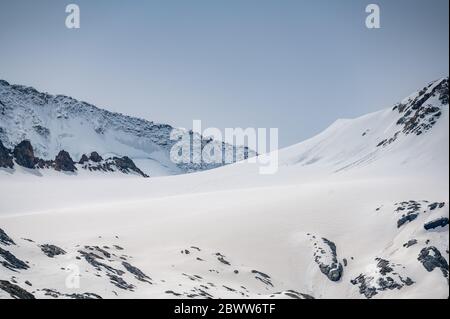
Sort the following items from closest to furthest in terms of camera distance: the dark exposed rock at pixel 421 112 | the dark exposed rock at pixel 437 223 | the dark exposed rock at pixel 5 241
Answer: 1. the dark exposed rock at pixel 5 241
2. the dark exposed rock at pixel 437 223
3. the dark exposed rock at pixel 421 112

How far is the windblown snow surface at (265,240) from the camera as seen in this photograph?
4734 centimetres

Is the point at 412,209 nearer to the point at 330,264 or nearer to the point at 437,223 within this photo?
the point at 437,223

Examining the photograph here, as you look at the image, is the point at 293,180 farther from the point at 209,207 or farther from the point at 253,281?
the point at 253,281

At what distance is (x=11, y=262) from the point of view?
43406mm

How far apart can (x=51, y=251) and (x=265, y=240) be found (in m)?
27.5

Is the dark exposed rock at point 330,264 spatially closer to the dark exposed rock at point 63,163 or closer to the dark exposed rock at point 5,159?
the dark exposed rock at point 5,159

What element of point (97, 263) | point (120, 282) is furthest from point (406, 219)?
point (97, 263)

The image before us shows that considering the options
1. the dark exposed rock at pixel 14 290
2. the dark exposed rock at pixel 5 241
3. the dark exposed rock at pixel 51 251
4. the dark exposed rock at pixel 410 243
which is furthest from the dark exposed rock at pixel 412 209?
the dark exposed rock at pixel 14 290

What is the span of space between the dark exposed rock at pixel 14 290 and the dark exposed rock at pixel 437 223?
→ 44.1 meters

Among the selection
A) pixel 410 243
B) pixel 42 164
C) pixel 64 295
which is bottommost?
pixel 64 295

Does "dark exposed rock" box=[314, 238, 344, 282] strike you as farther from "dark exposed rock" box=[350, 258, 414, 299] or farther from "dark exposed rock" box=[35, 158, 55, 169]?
"dark exposed rock" box=[35, 158, 55, 169]
